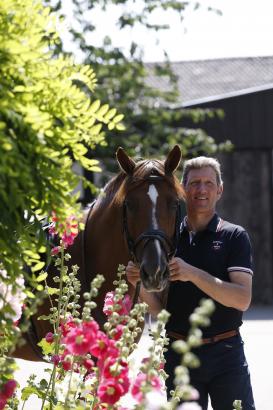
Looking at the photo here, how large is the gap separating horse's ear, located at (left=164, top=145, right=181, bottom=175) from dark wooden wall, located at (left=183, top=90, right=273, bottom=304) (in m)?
12.9

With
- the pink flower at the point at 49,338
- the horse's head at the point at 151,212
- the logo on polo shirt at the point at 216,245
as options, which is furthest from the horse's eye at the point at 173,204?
the pink flower at the point at 49,338

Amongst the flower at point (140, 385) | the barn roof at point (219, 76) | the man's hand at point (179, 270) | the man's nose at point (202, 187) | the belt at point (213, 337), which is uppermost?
the barn roof at point (219, 76)

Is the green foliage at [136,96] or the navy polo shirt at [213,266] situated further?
the green foliage at [136,96]

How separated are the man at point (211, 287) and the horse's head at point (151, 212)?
Answer: 0.27 ft

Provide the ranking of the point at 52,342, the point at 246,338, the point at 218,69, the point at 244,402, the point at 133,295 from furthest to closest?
the point at 218,69, the point at 246,338, the point at 133,295, the point at 244,402, the point at 52,342

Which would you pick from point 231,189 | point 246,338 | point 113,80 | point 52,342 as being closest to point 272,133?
point 231,189

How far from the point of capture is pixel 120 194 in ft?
15.0

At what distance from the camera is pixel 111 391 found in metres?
2.51

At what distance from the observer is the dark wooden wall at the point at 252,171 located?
57.6 feet

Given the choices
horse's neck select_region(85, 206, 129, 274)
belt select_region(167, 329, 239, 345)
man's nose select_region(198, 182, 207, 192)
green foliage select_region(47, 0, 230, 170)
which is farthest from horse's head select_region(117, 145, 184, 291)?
green foliage select_region(47, 0, 230, 170)

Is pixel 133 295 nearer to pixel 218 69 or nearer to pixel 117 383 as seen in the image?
pixel 117 383

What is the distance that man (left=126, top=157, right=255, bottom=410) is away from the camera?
4055mm

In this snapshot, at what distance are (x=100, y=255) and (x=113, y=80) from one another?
1194cm

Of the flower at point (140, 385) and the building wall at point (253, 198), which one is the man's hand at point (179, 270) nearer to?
the flower at point (140, 385)
